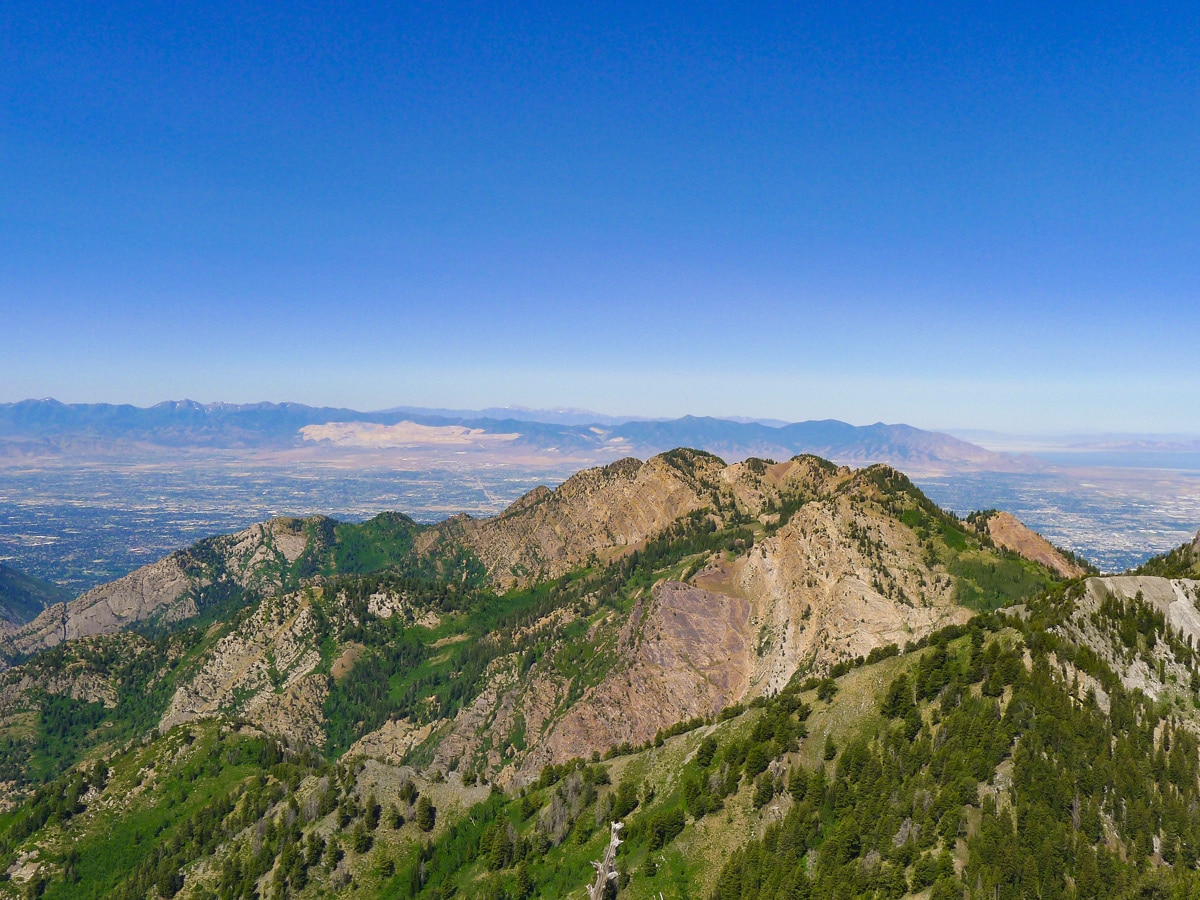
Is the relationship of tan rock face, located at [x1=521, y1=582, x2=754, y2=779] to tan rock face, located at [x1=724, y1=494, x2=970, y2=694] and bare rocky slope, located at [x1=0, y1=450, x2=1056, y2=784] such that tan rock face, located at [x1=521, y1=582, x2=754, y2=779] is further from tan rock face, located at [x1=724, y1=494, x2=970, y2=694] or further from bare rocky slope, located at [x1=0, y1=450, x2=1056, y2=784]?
tan rock face, located at [x1=724, y1=494, x2=970, y2=694]

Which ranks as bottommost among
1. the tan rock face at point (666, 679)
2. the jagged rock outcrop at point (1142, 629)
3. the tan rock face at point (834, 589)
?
the tan rock face at point (666, 679)

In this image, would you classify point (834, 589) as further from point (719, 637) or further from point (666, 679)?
point (666, 679)

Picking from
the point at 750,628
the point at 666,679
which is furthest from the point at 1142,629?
the point at 666,679

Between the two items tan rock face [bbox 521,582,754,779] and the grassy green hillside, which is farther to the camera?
tan rock face [bbox 521,582,754,779]

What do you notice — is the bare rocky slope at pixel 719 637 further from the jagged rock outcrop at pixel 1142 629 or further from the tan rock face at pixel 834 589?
the jagged rock outcrop at pixel 1142 629

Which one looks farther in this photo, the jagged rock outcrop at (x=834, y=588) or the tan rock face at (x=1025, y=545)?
the tan rock face at (x=1025, y=545)

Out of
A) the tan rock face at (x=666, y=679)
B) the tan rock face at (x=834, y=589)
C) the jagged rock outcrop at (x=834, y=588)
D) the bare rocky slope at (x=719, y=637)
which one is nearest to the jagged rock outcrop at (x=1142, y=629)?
the tan rock face at (x=834, y=589)

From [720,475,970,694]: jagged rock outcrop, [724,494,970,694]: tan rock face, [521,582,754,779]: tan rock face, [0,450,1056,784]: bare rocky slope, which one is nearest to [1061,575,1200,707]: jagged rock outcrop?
[724,494,970,694]: tan rock face

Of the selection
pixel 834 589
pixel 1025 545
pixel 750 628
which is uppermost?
pixel 1025 545

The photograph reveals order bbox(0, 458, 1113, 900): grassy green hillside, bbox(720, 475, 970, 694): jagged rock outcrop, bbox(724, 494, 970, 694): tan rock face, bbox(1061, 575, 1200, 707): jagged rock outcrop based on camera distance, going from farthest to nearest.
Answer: bbox(720, 475, 970, 694): jagged rock outcrop → bbox(724, 494, 970, 694): tan rock face → bbox(1061, 575, 1200, 707): jagged rock outcrop → bbox(0, 458, 1113, 900): grassy green hillside
